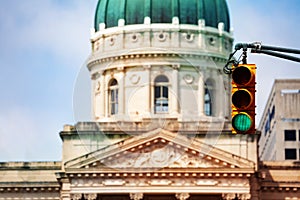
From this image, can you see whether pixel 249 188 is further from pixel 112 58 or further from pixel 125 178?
pixel 112 58

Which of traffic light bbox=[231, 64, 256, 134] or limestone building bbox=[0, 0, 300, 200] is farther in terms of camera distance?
limestone building bbox=[0, 0, 300, 200]

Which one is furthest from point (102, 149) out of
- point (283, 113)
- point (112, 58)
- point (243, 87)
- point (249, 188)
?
point (283, 113)

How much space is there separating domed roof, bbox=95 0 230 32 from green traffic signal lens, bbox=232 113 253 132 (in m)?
91.9

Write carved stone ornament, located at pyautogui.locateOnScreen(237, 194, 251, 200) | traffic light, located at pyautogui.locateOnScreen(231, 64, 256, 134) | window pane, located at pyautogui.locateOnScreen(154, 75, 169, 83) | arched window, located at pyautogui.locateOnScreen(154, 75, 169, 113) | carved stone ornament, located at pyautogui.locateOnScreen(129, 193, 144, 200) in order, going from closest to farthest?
traffic light, located at pyautogui.locateOnScreen(231, 64, 256, 134) < carved stone ornament, located at pyautogui.locateOnScreen(237, 194, 251, 200) < carved stone ornament, located at pyautogui.locateOnScreen(129, 193, 144, 200) < arched window, located at pyautogui.locateOnScreen(154, 75, 169, 113) < window pane, located at pyautogui.locateOnScreen(154, 75, 169, 83)

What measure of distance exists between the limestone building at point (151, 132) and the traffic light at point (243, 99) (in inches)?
1899

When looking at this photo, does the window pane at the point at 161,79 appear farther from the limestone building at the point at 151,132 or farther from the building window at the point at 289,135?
the building window at the point at 289,135

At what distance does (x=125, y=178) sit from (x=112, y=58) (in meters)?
21.9

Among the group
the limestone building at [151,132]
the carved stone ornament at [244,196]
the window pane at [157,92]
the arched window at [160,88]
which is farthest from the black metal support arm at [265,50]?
the window pane at [157,92]

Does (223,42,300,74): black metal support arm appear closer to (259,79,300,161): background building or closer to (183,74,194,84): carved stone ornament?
(183,74,194,84): carved stone ornament

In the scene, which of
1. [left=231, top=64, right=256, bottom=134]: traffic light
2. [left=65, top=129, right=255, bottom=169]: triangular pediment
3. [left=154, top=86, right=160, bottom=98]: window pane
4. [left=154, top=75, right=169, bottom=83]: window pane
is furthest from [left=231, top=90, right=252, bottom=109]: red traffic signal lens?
[left=154, top=75, right=169, bottom=83]: window pane

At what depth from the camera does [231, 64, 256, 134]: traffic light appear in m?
31.4

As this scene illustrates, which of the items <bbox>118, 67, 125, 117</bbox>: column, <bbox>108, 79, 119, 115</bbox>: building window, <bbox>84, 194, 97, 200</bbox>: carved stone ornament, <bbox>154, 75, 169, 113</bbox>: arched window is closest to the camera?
<bbox>84, 194, 97, 200</bbox>: carved stone ornament

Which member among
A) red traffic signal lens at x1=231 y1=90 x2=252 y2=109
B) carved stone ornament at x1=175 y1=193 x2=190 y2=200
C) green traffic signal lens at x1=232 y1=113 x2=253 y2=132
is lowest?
green traffic signal lens at x1=232 y1=113 x2=253 y2=132

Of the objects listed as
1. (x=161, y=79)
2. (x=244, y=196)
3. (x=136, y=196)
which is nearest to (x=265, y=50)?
(x=244, y=196)
